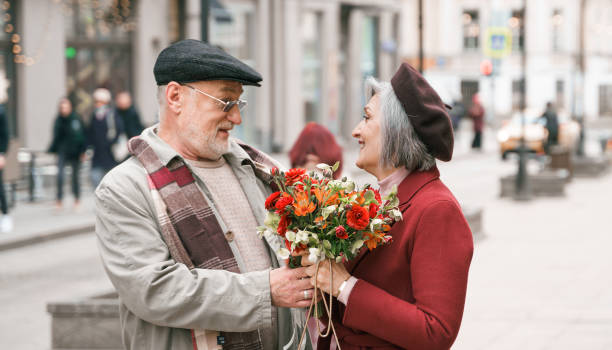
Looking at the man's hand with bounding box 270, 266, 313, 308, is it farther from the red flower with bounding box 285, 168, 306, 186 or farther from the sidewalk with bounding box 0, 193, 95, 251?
the sidewalk with bounding box 0, 193, 95, 251

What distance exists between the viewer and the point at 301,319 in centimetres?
345

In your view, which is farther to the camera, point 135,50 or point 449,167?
point 449,167

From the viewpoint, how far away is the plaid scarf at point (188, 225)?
9.84 feet

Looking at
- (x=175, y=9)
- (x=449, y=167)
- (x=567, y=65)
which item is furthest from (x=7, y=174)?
(x=567, y=65)

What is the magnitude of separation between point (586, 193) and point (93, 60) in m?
11.0

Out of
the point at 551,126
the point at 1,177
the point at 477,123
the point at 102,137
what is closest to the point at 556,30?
the point at 477,123

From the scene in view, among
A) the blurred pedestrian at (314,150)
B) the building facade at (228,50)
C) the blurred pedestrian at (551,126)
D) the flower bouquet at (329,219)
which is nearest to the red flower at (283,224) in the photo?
the flower bouquet at (329,219)

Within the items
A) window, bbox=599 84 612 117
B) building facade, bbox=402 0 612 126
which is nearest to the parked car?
building facade, bbox=402 0 612 126

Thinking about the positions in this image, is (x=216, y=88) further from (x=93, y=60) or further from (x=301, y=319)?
(x=93, y=60)

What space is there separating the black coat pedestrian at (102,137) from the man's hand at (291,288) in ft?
40.4

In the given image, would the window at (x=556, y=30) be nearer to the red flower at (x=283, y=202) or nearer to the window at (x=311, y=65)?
the window at (x=311, y=65)

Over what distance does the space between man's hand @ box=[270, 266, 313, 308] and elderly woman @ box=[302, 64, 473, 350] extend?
0.06 meters

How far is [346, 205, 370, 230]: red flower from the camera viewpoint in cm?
271

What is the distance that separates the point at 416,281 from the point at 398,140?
0.47 metres
